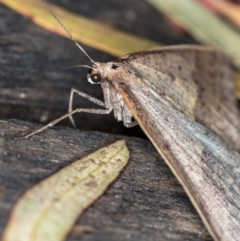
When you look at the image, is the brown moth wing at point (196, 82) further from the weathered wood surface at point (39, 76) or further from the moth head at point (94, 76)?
the weathered wood surface at point (39, 76)

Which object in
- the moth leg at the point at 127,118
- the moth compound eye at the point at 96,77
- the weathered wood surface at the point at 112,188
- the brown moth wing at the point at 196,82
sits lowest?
the weathered wood surface at the point at 112,188

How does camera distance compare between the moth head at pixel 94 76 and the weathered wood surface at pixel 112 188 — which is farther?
the moth head at pixel 94 76

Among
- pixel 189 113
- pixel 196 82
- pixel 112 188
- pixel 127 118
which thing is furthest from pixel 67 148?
pixel 196 82

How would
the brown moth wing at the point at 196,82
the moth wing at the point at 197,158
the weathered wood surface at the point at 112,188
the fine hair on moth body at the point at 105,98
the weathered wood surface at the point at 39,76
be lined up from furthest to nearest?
the brown moth wing at the point at 196,82 < the fine hair on moth body at the point at 105,98 < the weathered wood surface at the point at 39,76 < the moth wing at the point at 197,158 < the weathered wood surface at the point at 112,188

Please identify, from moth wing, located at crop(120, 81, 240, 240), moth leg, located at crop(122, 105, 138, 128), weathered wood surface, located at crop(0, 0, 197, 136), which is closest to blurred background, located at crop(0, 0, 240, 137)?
weathered wood surface, located at crop(0, 0, 197, 136)

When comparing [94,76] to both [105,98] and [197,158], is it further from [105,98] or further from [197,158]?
[197,158]

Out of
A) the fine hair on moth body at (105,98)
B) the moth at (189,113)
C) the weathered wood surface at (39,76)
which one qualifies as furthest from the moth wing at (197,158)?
the weathered wood surface at (39,76)

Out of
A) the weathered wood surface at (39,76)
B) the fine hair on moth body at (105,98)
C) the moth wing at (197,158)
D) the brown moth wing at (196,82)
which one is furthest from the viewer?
the brown moth wing at (196,82)
